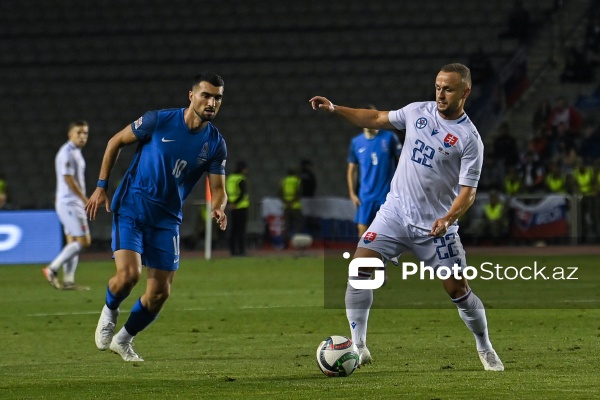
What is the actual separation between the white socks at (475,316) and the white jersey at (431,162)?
0.56 meters

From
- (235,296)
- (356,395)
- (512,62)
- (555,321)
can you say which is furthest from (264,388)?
(512,62)

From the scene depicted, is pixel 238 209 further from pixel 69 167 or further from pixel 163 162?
pixel 163 162

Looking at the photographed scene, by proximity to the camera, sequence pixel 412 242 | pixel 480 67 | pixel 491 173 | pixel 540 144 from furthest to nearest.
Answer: pixel 480 67 < pixel 540 144 < pixel 491 173 < pixel 412 242

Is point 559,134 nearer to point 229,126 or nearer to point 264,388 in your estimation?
point 229,126

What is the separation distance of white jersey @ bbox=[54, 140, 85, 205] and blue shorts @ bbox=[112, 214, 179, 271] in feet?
22.4

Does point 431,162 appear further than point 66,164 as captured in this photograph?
No

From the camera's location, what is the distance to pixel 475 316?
8.40 m

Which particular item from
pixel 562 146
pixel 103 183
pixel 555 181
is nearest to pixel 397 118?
pixel 103 183

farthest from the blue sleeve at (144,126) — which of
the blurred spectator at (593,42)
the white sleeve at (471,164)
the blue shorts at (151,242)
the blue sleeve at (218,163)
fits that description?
the blurred spectator at (593,42)

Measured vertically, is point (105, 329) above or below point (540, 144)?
above

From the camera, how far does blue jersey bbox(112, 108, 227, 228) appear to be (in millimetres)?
8820

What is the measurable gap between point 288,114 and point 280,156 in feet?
4.52

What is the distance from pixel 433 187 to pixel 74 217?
8.68 meters

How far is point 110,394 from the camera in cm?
727
